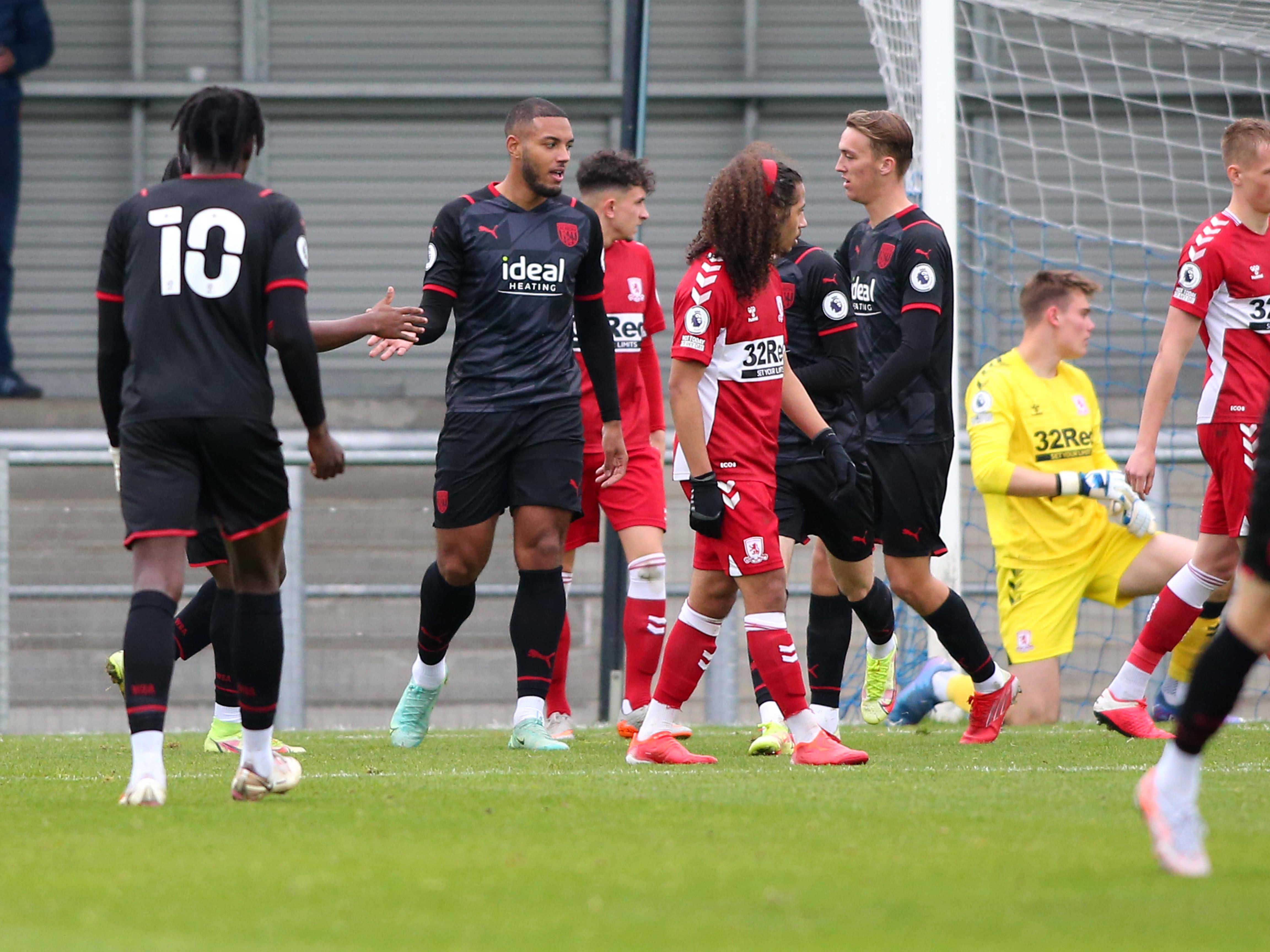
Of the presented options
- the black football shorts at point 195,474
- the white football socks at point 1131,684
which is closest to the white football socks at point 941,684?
the white football socks at point 1131,684

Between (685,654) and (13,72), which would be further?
(13,72)

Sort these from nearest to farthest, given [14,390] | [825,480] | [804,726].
Answer: 1. [804,726]
2. [825,480]
3. [14,390]

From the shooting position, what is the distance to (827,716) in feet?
21.2

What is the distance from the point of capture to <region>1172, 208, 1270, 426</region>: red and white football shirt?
6.16 metres

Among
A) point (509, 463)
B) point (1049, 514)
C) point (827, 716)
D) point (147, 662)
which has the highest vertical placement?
point (509, 463)

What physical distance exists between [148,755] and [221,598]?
0.68m

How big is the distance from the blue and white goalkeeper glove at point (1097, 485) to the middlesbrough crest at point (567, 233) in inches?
104

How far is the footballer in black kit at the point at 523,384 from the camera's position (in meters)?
6.20

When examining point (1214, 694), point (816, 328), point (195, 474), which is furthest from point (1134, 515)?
point (195, 474)

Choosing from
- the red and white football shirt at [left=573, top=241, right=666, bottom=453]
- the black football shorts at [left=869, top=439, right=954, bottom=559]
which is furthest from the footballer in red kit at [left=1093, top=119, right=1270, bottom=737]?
the red and white football shirt at [left=573, top=241, right=666, bottom=453]

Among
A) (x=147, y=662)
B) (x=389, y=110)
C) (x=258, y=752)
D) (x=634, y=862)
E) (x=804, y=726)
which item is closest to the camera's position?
(x=634, y=862)

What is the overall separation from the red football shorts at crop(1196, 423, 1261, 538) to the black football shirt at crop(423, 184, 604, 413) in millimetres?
2430

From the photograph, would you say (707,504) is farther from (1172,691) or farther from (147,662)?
(1172,691)

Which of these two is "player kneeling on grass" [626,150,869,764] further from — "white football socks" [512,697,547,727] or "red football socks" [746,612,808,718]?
"white football socks" [512,697,547,727]
